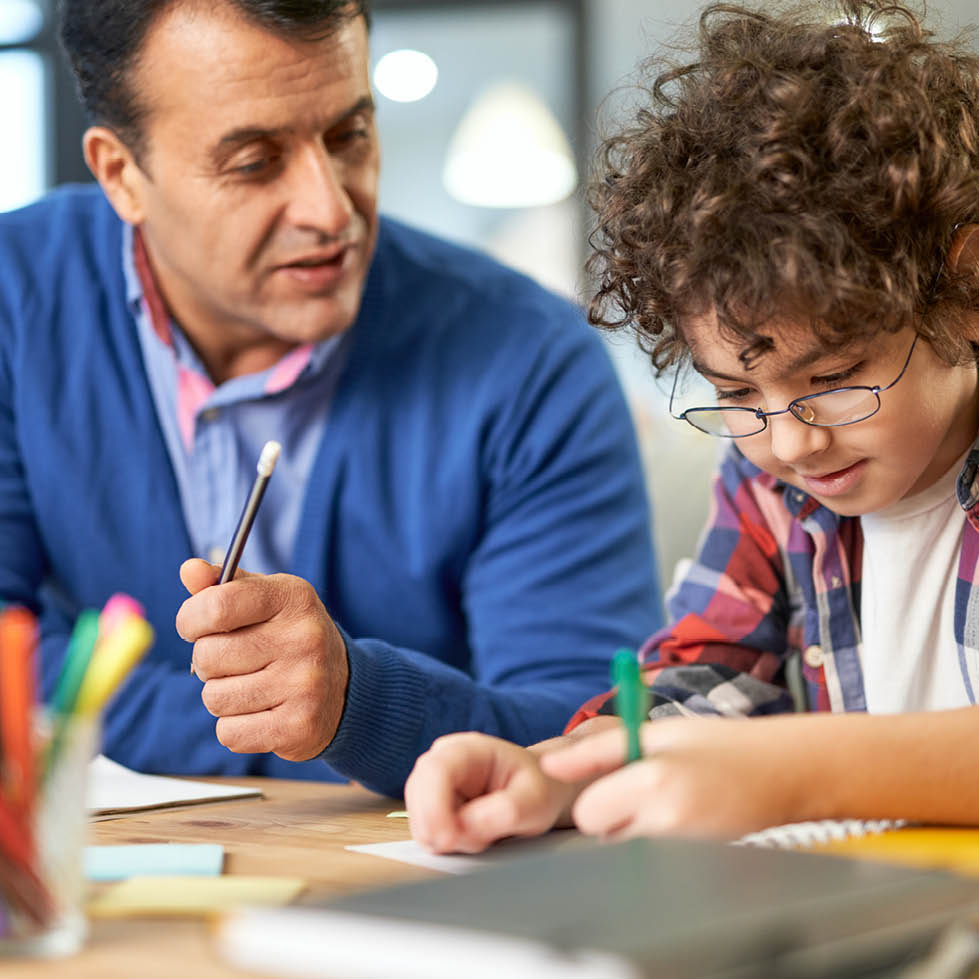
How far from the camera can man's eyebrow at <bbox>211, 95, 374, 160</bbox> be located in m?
1.37

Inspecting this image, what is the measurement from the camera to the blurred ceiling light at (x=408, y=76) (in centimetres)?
449

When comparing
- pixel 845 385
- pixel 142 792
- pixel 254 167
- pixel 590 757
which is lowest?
pixel 142 792

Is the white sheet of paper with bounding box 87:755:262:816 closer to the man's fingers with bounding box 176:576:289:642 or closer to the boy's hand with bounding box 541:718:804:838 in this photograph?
the man's fingers with bounding box 176:576:289:642

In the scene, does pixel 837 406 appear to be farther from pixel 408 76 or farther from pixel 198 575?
pixel 408 76

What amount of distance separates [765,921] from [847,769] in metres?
0.31

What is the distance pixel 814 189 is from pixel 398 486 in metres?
0.70

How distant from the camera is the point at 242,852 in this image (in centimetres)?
77

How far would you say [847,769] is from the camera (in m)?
0.71

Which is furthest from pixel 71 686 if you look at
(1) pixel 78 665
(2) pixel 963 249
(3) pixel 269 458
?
(2) pixel 963 249

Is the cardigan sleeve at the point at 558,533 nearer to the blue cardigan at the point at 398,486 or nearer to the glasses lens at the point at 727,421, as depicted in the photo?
the blue cardigan at the point at 398,486

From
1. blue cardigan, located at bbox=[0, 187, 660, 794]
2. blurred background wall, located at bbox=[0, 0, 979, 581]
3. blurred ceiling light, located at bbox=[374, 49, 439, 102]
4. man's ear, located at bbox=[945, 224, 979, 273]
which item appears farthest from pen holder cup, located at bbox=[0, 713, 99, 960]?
blurred ceiling light, located at bbox=[374, 49, 439, 102]

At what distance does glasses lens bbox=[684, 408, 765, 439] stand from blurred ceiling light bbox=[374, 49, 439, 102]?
3.63 m

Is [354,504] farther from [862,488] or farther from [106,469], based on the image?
[862,488]

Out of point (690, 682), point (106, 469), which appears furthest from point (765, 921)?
point (106, 469)
